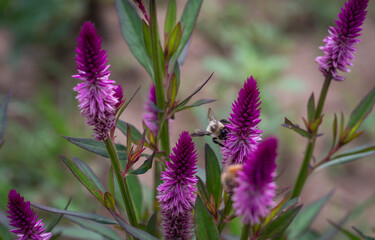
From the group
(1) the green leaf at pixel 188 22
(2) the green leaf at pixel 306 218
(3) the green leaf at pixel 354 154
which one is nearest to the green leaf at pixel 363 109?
(3) the green leaf at pixel 354 154

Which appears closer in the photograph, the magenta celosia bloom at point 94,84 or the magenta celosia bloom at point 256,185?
the magenta celosia bloom at point 256,185

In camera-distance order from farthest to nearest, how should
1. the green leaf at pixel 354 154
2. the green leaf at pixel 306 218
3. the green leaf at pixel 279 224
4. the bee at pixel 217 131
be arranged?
the green leaf at pixel 306 218 → the green leaf at pixel 354 154 → the bee at pixel 217 131 → the green leaf at pixel 279 224

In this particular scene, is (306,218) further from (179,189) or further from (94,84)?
(94,84)

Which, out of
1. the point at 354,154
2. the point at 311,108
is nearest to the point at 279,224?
the point at 311,108

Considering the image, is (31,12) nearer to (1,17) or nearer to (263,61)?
(1,17)

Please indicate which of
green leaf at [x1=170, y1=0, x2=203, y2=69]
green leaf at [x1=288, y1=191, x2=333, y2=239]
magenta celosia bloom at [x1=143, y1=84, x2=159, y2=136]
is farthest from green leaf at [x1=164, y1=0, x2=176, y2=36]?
green leaf at [x1=288, y1=191, x2=333, y2=239]

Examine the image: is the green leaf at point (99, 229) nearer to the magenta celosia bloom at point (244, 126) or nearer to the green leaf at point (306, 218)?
the magenta celosia bloom at point (244, 126)

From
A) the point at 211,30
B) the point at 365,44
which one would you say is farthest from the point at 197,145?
the point at 365,44
